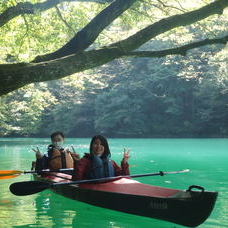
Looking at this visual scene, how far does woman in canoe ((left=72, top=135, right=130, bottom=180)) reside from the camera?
635 centimetres

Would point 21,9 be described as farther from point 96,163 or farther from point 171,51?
point 96,163

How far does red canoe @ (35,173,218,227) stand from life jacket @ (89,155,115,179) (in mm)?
192

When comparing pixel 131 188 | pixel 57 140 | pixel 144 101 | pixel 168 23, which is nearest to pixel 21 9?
pixel 57 140

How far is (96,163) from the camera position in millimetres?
6414

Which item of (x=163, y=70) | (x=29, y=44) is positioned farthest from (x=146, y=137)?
(x=29, y=44)

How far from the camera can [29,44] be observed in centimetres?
1021

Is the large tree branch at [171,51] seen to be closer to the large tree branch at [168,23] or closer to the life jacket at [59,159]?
the large tree branch at [168,23]

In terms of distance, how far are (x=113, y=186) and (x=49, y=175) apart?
2.55m

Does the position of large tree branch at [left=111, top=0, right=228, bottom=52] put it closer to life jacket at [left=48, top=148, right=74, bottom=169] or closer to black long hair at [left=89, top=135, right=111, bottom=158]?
black long hair at [left=89, top=135, right=111, bottom=158]

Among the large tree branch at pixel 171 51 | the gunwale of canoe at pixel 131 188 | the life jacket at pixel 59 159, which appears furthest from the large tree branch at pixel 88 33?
the life jacket at pixel 59 159

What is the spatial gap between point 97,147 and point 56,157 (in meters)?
2.43

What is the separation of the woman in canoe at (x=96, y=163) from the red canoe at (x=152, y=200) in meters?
0.20

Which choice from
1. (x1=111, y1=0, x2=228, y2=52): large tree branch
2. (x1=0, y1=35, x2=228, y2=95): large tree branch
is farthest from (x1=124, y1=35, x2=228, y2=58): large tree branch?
(x1=111, y1=0, x2=228, y2=52): large tree branch

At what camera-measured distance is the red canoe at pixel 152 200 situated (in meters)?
4.91
